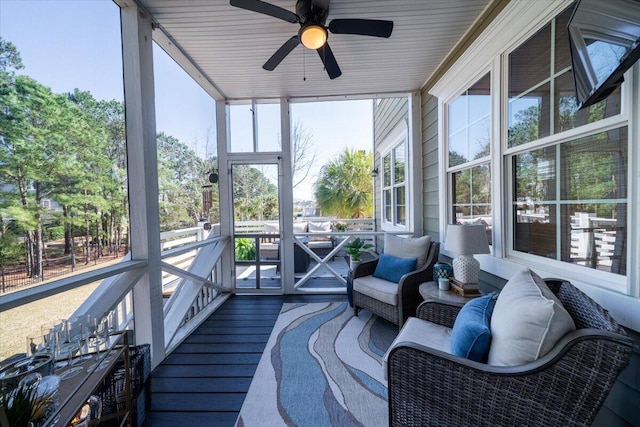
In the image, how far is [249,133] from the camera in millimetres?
3740

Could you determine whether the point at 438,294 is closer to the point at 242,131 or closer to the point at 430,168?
the point at 430,168

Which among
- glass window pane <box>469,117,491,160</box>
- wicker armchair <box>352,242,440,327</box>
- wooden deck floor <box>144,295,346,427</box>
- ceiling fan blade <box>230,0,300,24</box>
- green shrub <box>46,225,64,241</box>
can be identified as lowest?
wooden deck floor <box>144,295,346,427</box>

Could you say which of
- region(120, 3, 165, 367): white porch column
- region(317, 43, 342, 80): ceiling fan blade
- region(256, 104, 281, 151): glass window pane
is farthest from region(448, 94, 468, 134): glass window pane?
region(120, 3, 165, 367): white porch column

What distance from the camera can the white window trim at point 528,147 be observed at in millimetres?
1169

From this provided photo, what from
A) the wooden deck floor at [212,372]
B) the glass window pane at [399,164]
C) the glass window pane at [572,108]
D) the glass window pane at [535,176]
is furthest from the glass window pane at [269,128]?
the glass window pane at [572,108]

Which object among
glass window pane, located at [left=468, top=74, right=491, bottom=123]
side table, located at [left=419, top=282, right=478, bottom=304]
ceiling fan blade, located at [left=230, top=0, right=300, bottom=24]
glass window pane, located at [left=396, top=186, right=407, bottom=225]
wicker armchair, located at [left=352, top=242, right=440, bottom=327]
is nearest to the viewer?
ceiling fan blade, located at [left=230, top=0, right=300, bottom=24]

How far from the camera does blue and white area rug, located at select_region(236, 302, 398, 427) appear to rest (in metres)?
1.59

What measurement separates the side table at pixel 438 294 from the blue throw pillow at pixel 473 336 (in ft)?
1.76

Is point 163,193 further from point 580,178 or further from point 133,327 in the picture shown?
point 580,178

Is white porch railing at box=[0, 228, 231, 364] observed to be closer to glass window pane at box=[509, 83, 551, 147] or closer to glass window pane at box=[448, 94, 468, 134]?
glass window pane at box=[509, 83, 551, 147]

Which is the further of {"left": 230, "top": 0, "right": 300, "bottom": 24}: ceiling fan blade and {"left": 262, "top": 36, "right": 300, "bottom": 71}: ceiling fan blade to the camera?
{"left": 262, "top": 36, "right": 300, "bottom": 71}: ceiling fan blade

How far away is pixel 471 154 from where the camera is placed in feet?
8.36

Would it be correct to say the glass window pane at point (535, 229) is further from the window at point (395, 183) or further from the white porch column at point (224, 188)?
the white porch column at point (224, 188)

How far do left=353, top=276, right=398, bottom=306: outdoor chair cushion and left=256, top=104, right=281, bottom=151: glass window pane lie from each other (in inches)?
85.4
